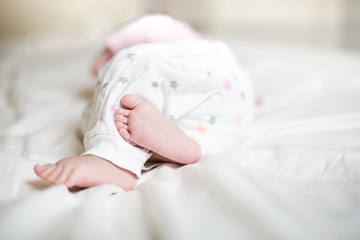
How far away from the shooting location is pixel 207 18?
3207 mm

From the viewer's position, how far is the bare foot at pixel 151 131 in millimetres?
588

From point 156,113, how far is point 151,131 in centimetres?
4

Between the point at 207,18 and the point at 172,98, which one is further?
the point at 207,18

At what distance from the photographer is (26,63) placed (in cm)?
165

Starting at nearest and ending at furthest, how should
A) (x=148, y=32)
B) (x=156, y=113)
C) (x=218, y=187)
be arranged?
(x=218, y=187)
(x=156, y=113)
(x=148, y=32)

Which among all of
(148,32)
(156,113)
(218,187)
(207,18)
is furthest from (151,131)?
(207,18)

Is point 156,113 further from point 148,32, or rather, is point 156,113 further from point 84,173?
point 148,32

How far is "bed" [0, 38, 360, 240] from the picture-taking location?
43 cm

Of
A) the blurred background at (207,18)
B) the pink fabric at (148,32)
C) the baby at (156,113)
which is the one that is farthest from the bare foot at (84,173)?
the blurred background at (207,18)

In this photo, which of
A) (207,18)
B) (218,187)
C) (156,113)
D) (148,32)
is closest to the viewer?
(218,187)

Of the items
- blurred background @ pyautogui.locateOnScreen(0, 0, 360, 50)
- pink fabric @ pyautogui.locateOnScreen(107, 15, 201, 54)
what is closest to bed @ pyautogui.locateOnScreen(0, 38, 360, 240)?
pink fabric @ pyautogui.locateOnScreen(107, 15, 201, 54)

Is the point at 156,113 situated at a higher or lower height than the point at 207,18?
higher

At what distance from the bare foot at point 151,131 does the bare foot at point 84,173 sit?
0.07 m

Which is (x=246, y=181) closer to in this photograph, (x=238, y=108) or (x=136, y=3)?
(x=238, y=108)
